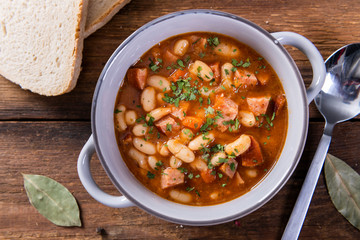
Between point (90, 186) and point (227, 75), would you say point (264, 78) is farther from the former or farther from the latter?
point (90, 186)

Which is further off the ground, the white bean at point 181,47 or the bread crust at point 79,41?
the white bean at point 181,47

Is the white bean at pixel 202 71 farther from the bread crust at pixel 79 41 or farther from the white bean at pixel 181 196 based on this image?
the bread crust at pixel 79 41

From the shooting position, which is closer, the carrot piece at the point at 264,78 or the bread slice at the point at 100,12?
the carrot piece at the point at 264,78

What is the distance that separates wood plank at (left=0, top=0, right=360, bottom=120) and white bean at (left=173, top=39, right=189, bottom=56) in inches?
16.0

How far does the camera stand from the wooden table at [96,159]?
217cm

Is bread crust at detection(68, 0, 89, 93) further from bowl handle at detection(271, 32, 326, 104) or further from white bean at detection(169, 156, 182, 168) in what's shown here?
bowl handle at detection(271, 32, 326, 104)

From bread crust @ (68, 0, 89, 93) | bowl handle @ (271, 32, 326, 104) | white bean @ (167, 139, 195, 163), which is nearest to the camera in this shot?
bowl handle @ (271, 32, 326, 104)

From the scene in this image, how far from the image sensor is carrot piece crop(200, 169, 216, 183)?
1855 mm

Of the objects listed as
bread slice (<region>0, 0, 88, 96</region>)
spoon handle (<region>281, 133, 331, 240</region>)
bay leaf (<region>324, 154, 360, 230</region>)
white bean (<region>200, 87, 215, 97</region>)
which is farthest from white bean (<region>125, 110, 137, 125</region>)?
bay leaf (<region>324, 154, 360, 230</region>)

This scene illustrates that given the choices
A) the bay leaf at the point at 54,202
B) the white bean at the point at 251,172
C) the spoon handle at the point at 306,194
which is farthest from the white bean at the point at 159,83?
the spoon handle at the point at 306,194

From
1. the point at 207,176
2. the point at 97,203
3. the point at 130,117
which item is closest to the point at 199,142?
the point at 207,176

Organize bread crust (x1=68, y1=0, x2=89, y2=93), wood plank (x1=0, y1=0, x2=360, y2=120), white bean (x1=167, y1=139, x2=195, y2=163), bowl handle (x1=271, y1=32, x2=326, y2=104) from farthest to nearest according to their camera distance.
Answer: wood plank (x1=0, y1=0, x2=360, y2=120), bread crust (x1=68, y1=0, x2=89, y2=93), white bean (x1=167, y1=139, x2=195, y2=163), bowl handle (x1=271, y1=32, x2=326, y2=104)

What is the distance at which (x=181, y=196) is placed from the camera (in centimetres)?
188

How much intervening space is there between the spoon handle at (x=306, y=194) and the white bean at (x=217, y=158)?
641mm
